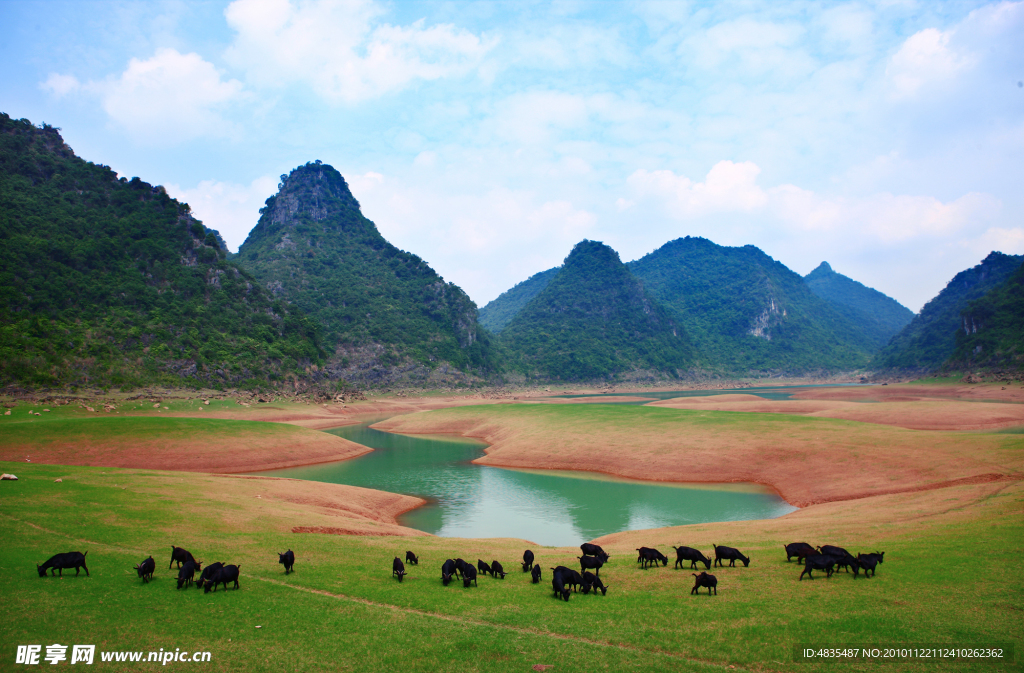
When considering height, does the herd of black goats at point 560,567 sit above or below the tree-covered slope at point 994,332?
below

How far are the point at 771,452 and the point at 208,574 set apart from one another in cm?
4166

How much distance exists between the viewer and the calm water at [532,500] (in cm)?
2992

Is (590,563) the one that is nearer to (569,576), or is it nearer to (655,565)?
(569,576)

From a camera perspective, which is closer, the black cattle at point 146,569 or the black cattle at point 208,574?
the black cattle at point 208,574

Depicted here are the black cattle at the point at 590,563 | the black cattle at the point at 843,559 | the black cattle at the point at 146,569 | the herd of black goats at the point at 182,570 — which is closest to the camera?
the herd of black goats at the point at 182,570

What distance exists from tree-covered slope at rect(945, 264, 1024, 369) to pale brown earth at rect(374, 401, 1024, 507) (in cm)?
9712

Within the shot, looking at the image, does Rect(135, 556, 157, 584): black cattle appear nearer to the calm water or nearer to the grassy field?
the grassy field

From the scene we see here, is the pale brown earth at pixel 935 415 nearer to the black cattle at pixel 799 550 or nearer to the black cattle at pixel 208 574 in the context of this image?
the black cattle at pixel 799 550

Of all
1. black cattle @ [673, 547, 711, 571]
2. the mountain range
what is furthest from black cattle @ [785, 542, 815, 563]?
the mountain range

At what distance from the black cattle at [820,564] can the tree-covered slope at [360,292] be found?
5202 inches

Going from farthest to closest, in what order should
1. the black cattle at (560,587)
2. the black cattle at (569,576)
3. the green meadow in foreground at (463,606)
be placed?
1. the black cattle at (569,576)
2. the black cattle at (560,587)
3. the green meadow in foreground at (463,606)

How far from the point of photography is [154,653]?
9086 mm

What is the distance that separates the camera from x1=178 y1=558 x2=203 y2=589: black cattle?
12422mm

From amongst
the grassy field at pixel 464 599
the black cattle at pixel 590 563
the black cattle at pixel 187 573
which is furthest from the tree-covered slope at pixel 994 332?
the black cattle at pixel 187 573
